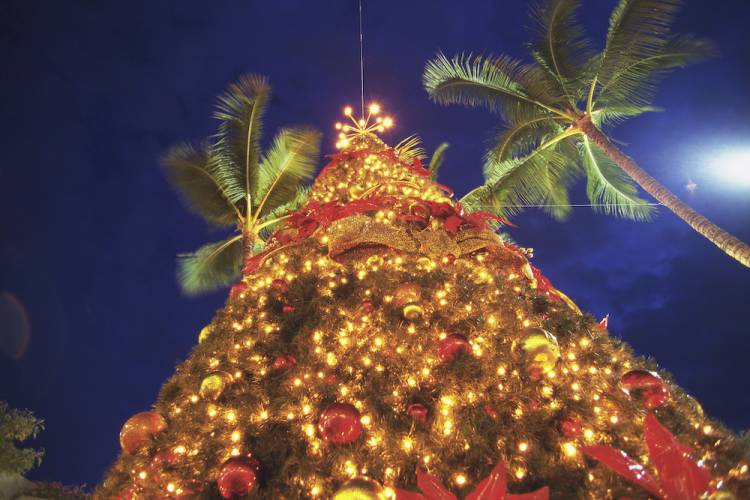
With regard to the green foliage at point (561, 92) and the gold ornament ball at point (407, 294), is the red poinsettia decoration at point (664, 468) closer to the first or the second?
the gold ornament ball at point (407, 294)

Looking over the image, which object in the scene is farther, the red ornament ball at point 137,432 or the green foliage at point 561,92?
the green foliage at point 561,92

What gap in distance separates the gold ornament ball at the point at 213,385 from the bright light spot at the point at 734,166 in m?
11.5

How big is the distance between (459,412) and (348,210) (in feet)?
7.28

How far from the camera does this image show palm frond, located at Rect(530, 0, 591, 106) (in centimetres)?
785

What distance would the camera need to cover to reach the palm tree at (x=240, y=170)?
A: 340 inches

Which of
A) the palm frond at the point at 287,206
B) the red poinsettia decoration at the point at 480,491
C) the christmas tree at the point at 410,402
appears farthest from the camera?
the palm frond at the point at 287,206

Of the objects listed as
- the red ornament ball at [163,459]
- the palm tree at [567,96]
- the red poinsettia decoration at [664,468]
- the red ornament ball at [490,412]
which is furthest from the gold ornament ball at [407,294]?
the palm tree at [567,96]

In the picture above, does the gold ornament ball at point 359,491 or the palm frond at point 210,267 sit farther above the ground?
the palm frond at point 210,267

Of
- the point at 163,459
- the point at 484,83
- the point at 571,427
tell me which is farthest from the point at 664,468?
the point at 484,83

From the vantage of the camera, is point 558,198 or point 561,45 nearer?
point 561,45

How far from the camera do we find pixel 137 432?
2395mm

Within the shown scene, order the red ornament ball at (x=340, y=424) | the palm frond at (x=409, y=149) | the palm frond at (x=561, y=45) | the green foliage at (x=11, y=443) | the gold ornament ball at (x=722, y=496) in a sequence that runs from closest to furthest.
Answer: the gold ornament ball at (x=722, y=496), the red ornament ball at (x=340, y=424), the palm frond at (x=409, y=149), the green foliage at (x=11, y=443), the palm frond at (x=561, y=45)

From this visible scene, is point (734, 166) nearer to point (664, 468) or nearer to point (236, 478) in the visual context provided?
point (664, 468)

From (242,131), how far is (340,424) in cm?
810
